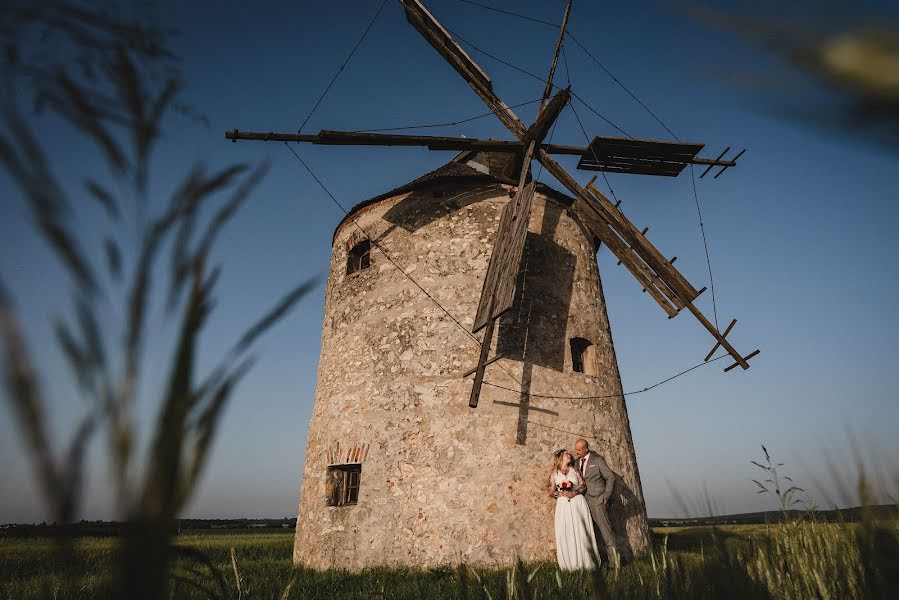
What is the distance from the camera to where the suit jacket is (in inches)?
251

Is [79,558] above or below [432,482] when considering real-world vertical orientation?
below

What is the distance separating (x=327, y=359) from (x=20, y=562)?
189 inches

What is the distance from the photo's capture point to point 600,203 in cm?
855

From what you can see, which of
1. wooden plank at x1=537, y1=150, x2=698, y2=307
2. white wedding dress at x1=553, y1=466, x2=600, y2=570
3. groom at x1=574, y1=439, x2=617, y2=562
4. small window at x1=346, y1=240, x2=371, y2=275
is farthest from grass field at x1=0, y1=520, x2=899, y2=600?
small window at x1=346, y1=240, x2=371, y2=275

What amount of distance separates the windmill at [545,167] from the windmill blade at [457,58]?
0.02 meters

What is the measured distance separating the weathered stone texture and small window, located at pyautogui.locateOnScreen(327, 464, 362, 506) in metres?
0.15

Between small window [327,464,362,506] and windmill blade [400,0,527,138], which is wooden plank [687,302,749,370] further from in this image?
small window [327,464,362,506]

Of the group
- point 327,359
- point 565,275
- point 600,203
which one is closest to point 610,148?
point 600,203

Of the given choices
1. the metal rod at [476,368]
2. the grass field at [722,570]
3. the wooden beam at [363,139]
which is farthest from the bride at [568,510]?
the wooden beam at [363,139]

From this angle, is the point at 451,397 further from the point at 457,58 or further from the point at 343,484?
the point at 457,58

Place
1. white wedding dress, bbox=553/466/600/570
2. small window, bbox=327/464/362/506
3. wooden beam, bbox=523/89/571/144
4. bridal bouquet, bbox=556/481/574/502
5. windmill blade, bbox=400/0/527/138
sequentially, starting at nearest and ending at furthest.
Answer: white wedding dress, bbox=553/466/600/570
bridal bouquet, bbox=556/481/574/502
small window, bbox=327/464/362/506
wooden beam, bbox=523/89/571/144
windmill blade, bbox=400/0/527/138

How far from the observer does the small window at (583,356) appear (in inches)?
313

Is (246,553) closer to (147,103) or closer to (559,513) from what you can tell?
(559,513)

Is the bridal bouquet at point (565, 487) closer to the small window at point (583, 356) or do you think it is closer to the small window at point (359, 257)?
the small window at point (583, 356)
